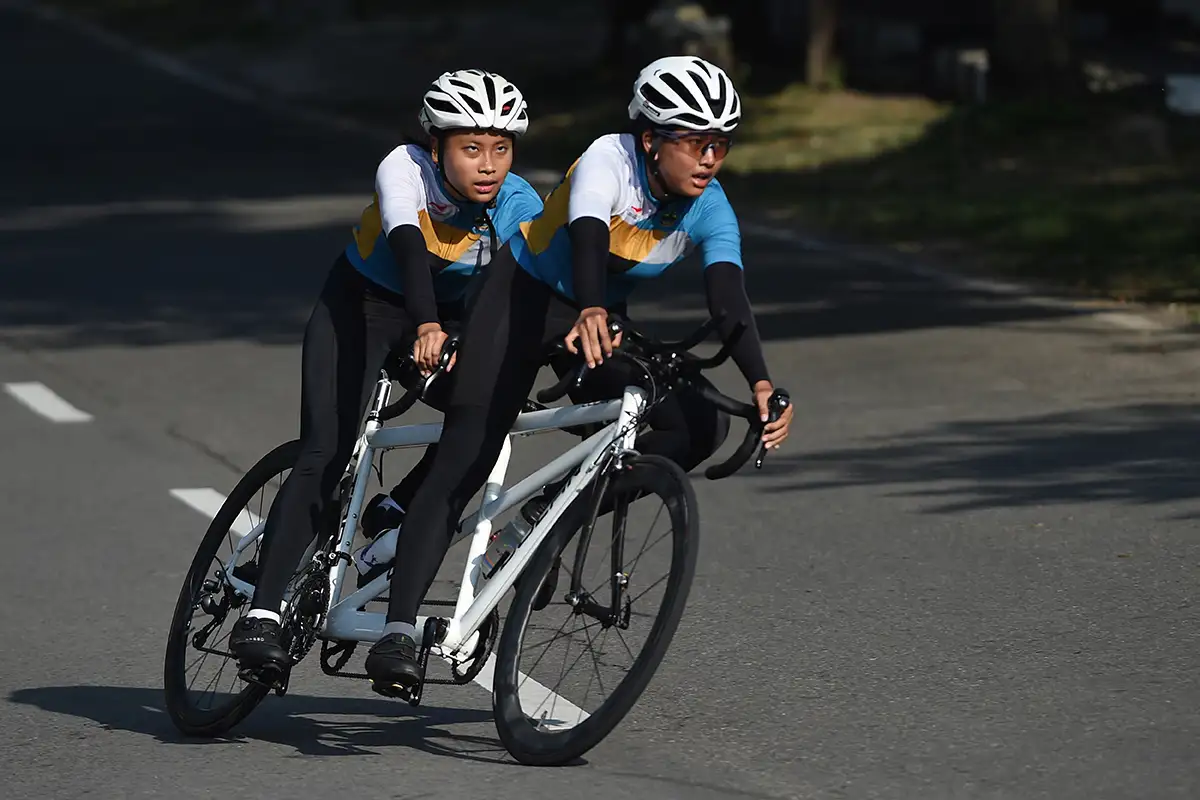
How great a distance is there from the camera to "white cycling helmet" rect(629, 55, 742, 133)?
5.62 meters

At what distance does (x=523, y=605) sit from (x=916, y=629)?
6.47 feet

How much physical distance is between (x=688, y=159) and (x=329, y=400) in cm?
119

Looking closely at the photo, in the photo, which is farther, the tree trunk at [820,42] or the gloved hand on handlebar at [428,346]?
the tree trunk at [820,42]

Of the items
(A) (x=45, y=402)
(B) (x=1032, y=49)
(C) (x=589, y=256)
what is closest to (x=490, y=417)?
(C) (x=589, y=256)

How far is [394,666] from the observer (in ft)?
18.4

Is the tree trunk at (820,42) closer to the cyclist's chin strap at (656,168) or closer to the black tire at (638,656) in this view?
the cyclist's chin strap at (656,168)

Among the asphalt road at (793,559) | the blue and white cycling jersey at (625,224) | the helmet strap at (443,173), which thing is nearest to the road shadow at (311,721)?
the asphalt road at (793,559)

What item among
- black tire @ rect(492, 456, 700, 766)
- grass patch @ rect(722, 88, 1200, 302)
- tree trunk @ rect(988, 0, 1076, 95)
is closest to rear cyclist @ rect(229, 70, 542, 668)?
black tire @ rect(492, 456, 700, 766)

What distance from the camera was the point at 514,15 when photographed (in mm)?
39219

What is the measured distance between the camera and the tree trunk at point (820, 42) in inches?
1034

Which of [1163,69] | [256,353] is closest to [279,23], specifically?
[1163,69]

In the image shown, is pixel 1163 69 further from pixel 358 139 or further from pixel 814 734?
pixel 814 734

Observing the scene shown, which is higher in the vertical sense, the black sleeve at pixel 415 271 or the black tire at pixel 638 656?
the black sleeve at pixel 415 271

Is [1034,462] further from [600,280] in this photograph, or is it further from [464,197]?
Answer: [600,280]
